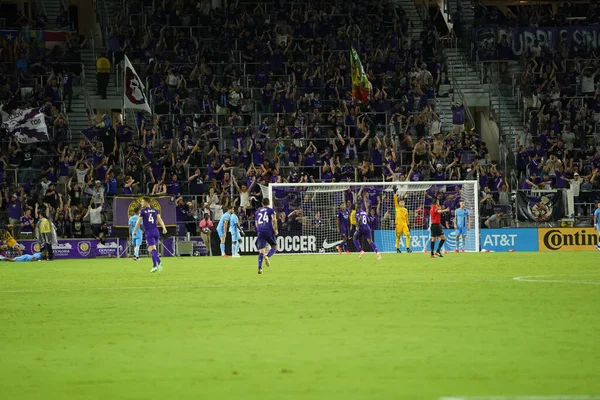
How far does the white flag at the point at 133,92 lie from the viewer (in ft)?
146

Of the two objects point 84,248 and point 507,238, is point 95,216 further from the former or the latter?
point 507,238

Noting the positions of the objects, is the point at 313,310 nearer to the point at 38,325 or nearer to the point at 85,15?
the point at 38,325

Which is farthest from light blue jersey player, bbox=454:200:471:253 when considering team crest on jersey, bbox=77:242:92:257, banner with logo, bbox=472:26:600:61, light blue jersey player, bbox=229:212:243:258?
team crest on jersey, bbox=77:242:92:257

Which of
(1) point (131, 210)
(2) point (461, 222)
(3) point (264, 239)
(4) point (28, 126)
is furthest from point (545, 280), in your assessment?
(4) point (28, 126)

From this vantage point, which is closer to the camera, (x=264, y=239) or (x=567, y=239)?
(x=264, y=239)

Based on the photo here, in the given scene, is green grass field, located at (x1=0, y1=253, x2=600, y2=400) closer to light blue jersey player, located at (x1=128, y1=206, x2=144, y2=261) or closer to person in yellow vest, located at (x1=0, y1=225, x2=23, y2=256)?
light blue jersey player, located at (x1=128, y1=206, x2=144, y2=261)

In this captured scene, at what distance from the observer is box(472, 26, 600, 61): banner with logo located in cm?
5272

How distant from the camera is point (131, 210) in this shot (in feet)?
134

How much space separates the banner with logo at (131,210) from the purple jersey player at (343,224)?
6651 millimetres

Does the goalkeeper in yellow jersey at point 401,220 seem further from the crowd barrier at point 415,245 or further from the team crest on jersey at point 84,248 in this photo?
the team crest on jersey at point 84,248

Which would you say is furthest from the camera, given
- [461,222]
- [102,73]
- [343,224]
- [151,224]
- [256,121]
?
[256,121]

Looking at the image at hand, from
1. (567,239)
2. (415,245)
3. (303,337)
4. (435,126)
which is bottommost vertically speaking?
(415,245)

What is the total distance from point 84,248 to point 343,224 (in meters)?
10.7

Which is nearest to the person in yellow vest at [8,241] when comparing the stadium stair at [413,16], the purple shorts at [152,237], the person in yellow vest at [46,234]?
the person in yellow vest at [46,234]
